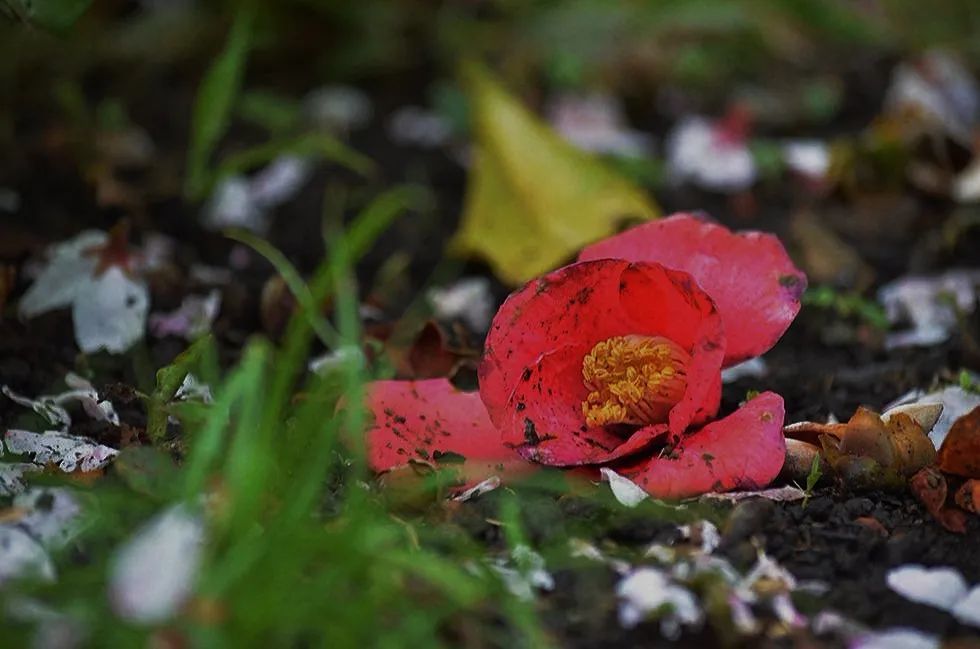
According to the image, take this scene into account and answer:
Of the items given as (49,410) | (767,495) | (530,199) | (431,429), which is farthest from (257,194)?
(767,495)

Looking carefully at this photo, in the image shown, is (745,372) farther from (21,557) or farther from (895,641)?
(21,557)

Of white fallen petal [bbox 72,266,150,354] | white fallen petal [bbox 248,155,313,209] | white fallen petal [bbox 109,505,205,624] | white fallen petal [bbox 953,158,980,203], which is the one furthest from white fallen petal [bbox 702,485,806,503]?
white fallen petal [bbox 248,155,313,209]

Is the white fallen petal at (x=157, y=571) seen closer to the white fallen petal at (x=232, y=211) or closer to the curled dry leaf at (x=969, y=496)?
the curled dry leaf at (x=969, y=496)

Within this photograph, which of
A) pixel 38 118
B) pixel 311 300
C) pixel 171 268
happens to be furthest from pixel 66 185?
pixel 311 300

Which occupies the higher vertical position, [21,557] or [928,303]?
[21,557]

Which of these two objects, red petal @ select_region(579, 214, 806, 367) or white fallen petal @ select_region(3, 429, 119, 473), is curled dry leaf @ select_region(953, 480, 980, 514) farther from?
white fallen petal @ select_region(3, 429, 119, 473)

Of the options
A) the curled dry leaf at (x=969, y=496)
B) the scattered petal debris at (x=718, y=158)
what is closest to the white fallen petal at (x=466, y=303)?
the scattered petal debris at (x=718, y=158)

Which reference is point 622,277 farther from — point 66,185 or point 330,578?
point 66,185
